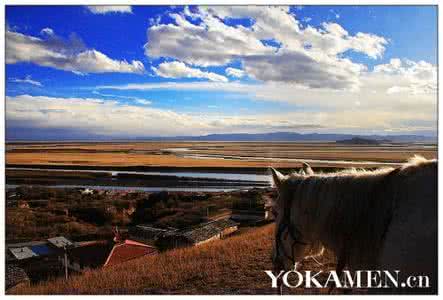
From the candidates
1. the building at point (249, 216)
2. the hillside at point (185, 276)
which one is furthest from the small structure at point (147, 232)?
the building at point (249, 216)

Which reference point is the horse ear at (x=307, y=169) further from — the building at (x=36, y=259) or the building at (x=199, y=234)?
the building at (x=199, y=234)

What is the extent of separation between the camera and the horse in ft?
7.45

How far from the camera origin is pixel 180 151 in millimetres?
8883

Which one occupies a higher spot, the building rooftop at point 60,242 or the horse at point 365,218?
the horse at point 365,218

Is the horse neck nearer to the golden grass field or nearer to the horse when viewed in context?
the horse

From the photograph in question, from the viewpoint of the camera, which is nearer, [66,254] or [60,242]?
[66,254]

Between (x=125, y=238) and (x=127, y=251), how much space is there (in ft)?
2.02

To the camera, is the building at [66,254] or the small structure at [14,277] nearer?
the small structure at [14,277]

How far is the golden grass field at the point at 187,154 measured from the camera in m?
6.88

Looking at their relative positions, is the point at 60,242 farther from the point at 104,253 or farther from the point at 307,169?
the point at 307,169

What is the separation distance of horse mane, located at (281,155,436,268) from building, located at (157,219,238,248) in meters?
4.14

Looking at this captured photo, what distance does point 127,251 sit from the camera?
6.04 metres

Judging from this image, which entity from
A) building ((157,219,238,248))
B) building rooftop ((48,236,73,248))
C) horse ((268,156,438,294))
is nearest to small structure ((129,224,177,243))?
building ((157,219,238,248))

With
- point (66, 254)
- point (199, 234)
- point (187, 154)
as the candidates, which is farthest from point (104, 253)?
point (187, 154)
